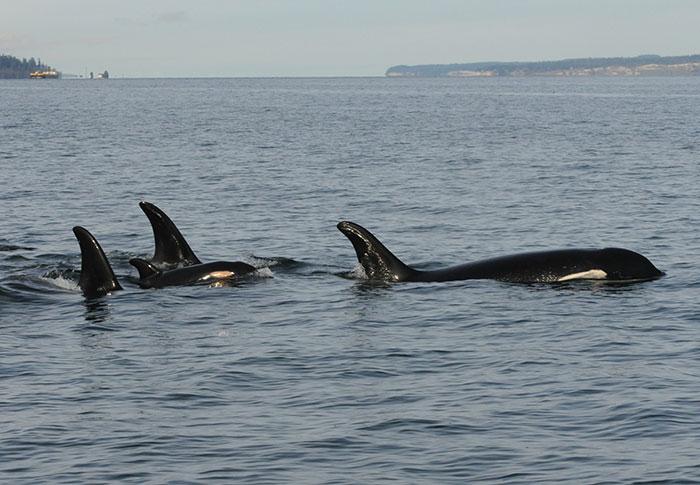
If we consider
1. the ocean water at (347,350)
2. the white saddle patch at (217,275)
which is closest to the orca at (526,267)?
the ocean water at (347,350)

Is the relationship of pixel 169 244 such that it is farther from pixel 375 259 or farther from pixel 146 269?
pixel 375 259

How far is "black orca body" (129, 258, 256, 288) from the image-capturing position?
73.6 feet

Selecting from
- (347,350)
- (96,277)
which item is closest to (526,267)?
(347,350)

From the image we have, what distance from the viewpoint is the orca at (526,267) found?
22.1 metres

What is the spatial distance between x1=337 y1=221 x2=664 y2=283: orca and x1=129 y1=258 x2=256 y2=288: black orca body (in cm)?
241

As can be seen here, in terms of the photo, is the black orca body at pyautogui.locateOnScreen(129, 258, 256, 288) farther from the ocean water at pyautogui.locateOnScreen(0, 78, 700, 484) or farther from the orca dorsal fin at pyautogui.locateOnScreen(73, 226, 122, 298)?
the orca dorsal fin at pyautogui.locateOnScreen(73, 226, 122, 298)

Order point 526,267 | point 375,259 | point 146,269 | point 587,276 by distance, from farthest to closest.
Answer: point 375,259, point 146,269, point 526,267, point 587,276

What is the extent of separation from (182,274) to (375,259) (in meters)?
3.61

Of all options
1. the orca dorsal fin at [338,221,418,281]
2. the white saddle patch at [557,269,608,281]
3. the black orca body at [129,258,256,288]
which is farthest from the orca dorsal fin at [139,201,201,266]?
the white saddle patch at [557,269,608,281]

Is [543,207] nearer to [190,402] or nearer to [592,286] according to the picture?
[592,286]

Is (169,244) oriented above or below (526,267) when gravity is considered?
above

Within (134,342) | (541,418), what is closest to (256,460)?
(541,418)

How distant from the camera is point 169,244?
79.3 feet

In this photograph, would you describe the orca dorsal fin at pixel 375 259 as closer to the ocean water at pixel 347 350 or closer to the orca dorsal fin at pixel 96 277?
the ocean water at pixel 347 350
